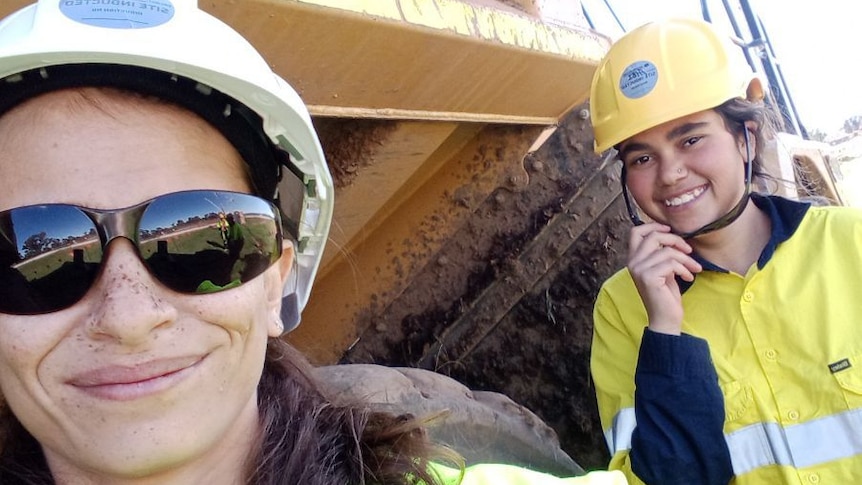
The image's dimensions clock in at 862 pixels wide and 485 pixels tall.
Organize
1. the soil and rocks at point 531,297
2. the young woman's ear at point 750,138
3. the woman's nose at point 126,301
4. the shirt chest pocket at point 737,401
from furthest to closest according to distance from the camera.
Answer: the soil and rocks at point 531,297 → the young woman's ear at point 750,138 → the shirt chest pocket at point 737,401 → the woman's nose at point 126,301

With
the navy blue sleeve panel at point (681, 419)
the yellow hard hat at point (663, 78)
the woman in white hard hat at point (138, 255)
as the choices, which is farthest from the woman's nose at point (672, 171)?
the woman in white hard hat at point (138, 255)

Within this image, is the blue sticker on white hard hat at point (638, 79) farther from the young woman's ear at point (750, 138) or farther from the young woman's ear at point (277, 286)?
the young woman's ear at point (277, 286)

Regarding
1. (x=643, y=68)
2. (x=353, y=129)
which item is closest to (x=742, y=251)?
(x=643, y=68)

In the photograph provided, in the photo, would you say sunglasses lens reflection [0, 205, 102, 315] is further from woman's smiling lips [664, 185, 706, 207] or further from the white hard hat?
woman's smiling lips [664, 185, 706, 207]

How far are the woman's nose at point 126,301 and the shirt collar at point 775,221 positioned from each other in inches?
67.9

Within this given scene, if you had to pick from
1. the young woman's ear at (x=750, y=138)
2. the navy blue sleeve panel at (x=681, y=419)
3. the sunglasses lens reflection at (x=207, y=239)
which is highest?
the young woman's ear at (x=750, y=138)

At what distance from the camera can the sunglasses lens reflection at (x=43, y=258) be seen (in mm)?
981

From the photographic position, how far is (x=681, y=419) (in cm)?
206

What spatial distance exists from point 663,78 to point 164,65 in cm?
171

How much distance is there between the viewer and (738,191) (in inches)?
86.7

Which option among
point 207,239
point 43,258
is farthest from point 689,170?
point 43,258

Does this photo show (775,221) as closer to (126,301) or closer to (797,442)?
(797,442)

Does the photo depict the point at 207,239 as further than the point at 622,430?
No

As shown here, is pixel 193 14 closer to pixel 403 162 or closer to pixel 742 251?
pixel 403 162
